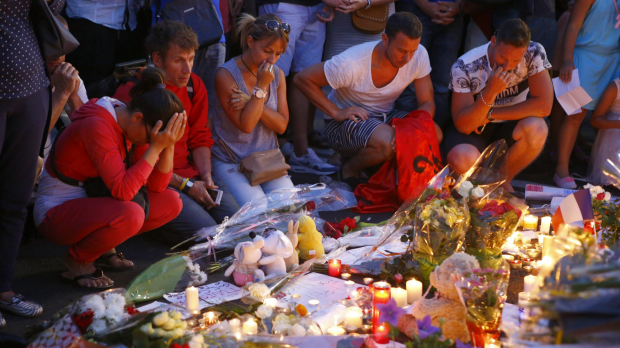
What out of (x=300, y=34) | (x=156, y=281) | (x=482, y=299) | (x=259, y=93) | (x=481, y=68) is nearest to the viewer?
(x=482, y=299)

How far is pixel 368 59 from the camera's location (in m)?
4.58

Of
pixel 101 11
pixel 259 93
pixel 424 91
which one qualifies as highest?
pixel 101 11

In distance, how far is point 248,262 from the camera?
10.2 feet

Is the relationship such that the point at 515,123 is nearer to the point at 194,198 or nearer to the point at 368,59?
the point at 368,59

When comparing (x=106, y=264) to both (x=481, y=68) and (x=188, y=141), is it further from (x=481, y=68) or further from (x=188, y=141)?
(x=481, y=68)

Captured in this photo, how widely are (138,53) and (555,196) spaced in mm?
3384

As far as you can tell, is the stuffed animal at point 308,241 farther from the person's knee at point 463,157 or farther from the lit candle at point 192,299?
the person's knee at point 463,157

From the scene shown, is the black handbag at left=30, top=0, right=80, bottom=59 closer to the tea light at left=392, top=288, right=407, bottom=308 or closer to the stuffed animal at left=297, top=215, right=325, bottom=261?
the stuffed animal at left=297, top=215, right=325, bottom=261

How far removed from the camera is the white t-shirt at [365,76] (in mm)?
4578

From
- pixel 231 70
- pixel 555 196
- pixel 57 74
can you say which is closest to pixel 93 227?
pixel 57 74

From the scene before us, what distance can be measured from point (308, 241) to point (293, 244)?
4.6 inches

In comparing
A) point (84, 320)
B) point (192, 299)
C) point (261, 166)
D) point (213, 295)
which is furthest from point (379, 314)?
point (261, 166)

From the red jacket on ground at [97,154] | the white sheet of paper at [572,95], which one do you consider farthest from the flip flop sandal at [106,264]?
the white sheet of paper at [572,95]

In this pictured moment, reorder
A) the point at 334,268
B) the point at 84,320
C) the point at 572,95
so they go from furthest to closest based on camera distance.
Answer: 1. the point at 572,95
2. the point at 334,268
3. the point at 84,320
